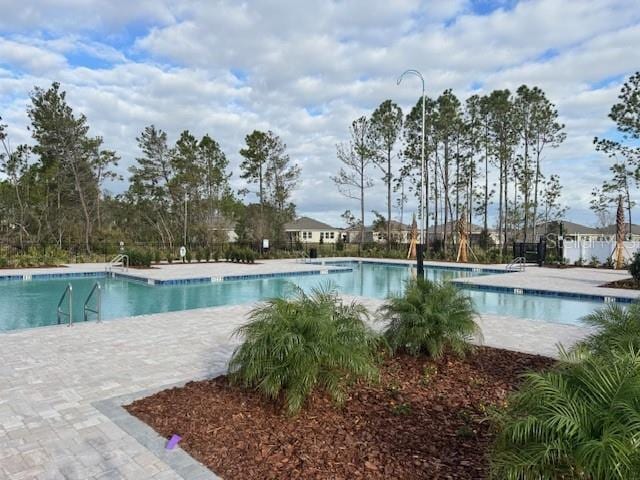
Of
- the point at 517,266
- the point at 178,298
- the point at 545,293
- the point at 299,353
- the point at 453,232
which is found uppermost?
the point at 453,232

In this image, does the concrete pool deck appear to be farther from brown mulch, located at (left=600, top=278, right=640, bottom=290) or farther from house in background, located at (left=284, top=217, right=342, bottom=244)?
house in background, located at (left=284, top=217, right=342, bottom=244)

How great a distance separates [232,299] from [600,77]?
1489cm

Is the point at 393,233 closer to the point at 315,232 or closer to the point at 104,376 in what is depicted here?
the point at 315,232

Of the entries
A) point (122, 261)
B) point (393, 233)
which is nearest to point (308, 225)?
point (393, 233)

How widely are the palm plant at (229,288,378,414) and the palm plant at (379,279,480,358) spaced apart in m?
0.94

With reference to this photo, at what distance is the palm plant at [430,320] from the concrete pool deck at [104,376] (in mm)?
1497

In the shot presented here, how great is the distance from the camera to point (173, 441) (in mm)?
2797

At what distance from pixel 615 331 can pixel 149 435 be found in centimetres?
382

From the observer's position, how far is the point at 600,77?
15016mm

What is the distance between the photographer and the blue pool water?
28.9 ft

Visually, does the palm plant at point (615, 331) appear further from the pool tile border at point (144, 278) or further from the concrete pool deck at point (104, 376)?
the pool tile border at point (144, 278)

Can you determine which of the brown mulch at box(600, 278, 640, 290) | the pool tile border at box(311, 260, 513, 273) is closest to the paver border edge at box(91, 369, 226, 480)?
the brown mulch at box(600, 278, 640, 290)

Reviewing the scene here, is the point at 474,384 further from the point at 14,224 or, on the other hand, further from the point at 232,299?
the point at 14,224

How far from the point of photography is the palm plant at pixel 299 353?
3.08 m
